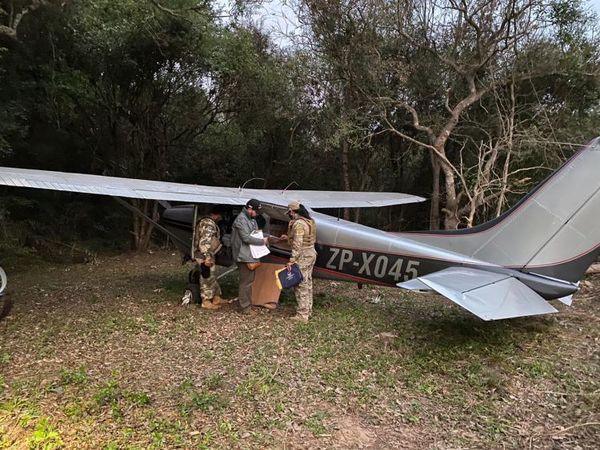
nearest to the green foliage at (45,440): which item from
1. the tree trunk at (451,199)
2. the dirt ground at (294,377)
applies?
the dirt ground at (294,377)

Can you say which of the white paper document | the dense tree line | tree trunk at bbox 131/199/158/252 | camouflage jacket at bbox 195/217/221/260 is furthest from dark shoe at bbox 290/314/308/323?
tree trunk at bbox 131/199/158/252

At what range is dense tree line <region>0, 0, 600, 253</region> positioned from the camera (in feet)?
39.1

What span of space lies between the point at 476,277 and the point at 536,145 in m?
7.35

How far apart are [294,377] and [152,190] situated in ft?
13.7

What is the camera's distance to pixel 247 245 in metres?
7.48

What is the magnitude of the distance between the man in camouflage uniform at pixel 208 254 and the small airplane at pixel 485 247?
41cm

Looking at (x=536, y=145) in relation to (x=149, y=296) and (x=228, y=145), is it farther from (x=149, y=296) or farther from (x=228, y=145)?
(x=228, y=145)

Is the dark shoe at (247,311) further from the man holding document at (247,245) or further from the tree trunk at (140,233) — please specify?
the tree trunk at (140,233)

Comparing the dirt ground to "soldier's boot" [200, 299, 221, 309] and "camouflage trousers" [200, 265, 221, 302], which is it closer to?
"soldier's boot" [200, 299, 221, 309]

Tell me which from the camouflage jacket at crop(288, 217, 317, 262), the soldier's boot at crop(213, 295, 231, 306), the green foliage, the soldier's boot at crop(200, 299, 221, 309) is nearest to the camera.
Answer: the green foliage

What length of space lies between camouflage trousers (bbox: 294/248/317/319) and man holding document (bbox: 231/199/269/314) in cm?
68

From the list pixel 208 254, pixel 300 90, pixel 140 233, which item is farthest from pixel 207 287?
pixel 300 90

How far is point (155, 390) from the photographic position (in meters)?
4.80

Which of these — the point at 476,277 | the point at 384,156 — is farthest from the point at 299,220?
the point at 384,156
